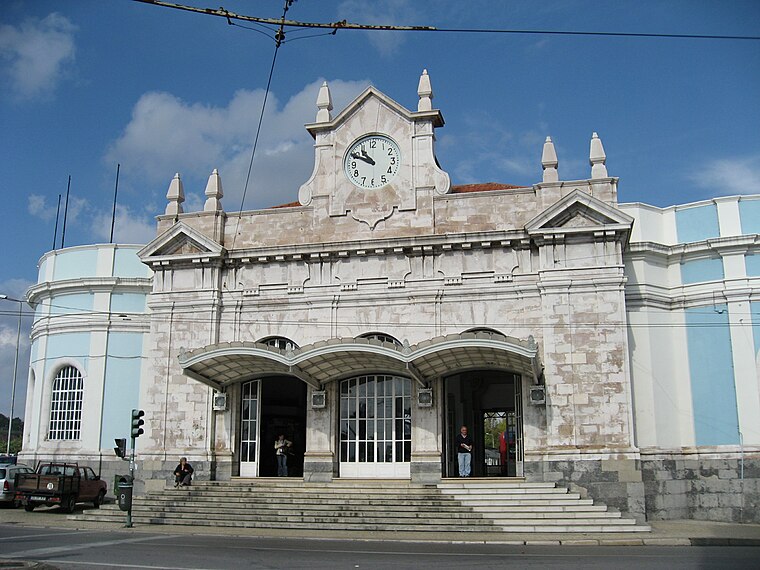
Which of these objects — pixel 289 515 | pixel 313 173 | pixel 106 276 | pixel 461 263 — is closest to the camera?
pixel 289 515

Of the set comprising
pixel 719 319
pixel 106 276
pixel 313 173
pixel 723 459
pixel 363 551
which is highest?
pixel 313 173

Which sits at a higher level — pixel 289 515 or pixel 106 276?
pixel 106 276

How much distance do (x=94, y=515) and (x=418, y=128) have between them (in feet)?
48.8

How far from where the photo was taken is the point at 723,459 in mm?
24062

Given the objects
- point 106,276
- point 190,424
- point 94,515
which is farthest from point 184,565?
point 106,276

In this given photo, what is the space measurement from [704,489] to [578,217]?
896 centimetres

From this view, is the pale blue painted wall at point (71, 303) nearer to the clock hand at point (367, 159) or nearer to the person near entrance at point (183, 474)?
the person near entrance at point (183, 474)

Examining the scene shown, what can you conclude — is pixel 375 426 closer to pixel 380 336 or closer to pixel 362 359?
pixel 362 359

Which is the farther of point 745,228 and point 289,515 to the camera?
point 745,228

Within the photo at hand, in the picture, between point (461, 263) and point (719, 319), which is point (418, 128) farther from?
point (719, 319)

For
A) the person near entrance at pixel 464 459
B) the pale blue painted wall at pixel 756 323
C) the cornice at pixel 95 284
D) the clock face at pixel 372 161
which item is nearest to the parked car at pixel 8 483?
the cornice at pixel 95 284

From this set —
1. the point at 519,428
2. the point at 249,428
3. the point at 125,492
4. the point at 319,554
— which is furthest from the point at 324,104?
the point at 319,554

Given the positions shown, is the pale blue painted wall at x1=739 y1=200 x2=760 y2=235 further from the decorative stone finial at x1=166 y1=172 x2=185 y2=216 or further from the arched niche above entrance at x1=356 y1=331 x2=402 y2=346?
the decorative stone finial at x1=166 y1=172 x2=185 y2=216

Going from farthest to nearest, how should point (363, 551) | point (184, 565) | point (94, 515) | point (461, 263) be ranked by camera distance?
point (461, 263) → point (94, 515) → point (363, 551) → point (184, 565)
